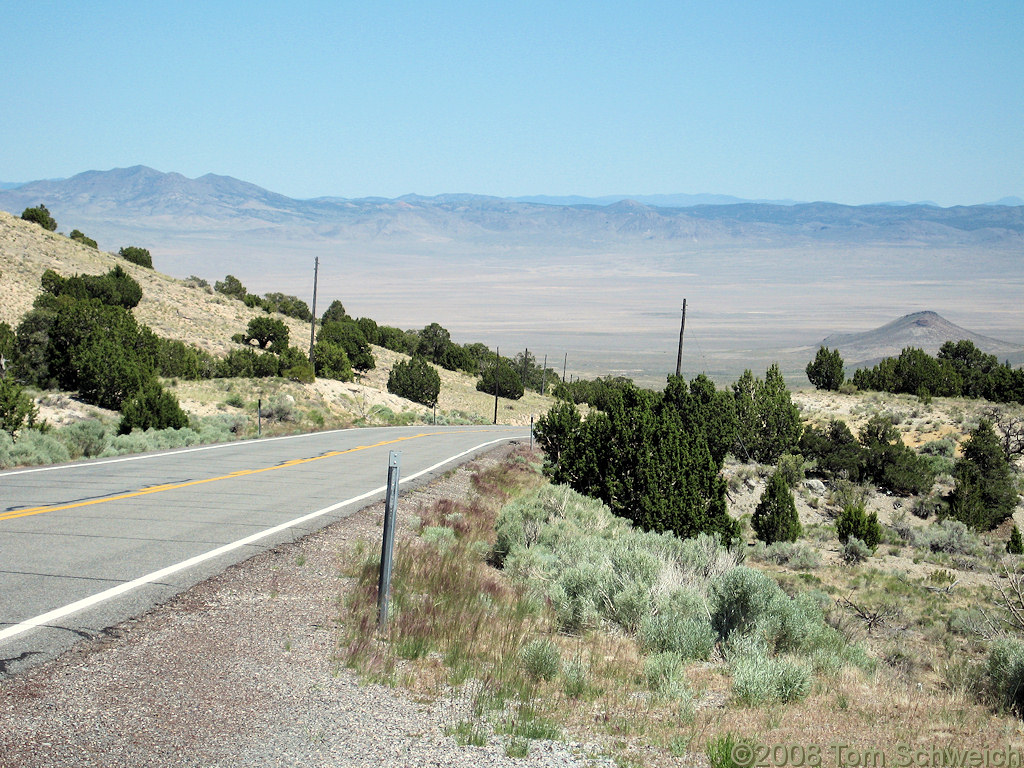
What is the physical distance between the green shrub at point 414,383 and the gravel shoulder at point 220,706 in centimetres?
4671

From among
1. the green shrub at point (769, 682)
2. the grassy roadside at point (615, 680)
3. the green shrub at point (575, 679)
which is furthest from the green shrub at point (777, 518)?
the green shrub at point (575, 679)

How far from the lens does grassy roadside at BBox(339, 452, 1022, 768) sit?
211 inches

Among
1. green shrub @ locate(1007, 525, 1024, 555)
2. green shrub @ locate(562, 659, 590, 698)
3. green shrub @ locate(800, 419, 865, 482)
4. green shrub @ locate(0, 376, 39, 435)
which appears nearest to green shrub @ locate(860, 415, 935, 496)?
green shrub @ locate(800, 419, 865, 482)

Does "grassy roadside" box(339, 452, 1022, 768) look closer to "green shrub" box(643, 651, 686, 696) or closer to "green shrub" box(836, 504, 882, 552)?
"green shrub" box(643, 651, 686, 696)

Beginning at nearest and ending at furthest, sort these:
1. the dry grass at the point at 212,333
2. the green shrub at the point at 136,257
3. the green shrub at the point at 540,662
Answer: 1. the green shrub at the point at 540,662
2. the dry grass at the point at 212,333
3. the green shrub at the point at 136,257

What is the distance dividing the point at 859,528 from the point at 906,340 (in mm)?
100421

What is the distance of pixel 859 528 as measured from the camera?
82.2 ft

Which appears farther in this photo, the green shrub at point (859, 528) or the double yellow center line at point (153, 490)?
the green shrub at point (859, 528)

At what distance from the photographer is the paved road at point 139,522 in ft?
21.1

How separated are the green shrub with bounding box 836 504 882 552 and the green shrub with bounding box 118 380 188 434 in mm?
18837

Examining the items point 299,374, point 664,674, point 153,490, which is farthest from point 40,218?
point 664,674

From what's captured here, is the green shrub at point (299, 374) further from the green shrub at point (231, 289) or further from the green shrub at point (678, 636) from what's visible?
the green shrub at point (678, 636)

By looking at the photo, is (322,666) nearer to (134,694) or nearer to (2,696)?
(134,694)

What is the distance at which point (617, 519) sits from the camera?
15.5 meters
